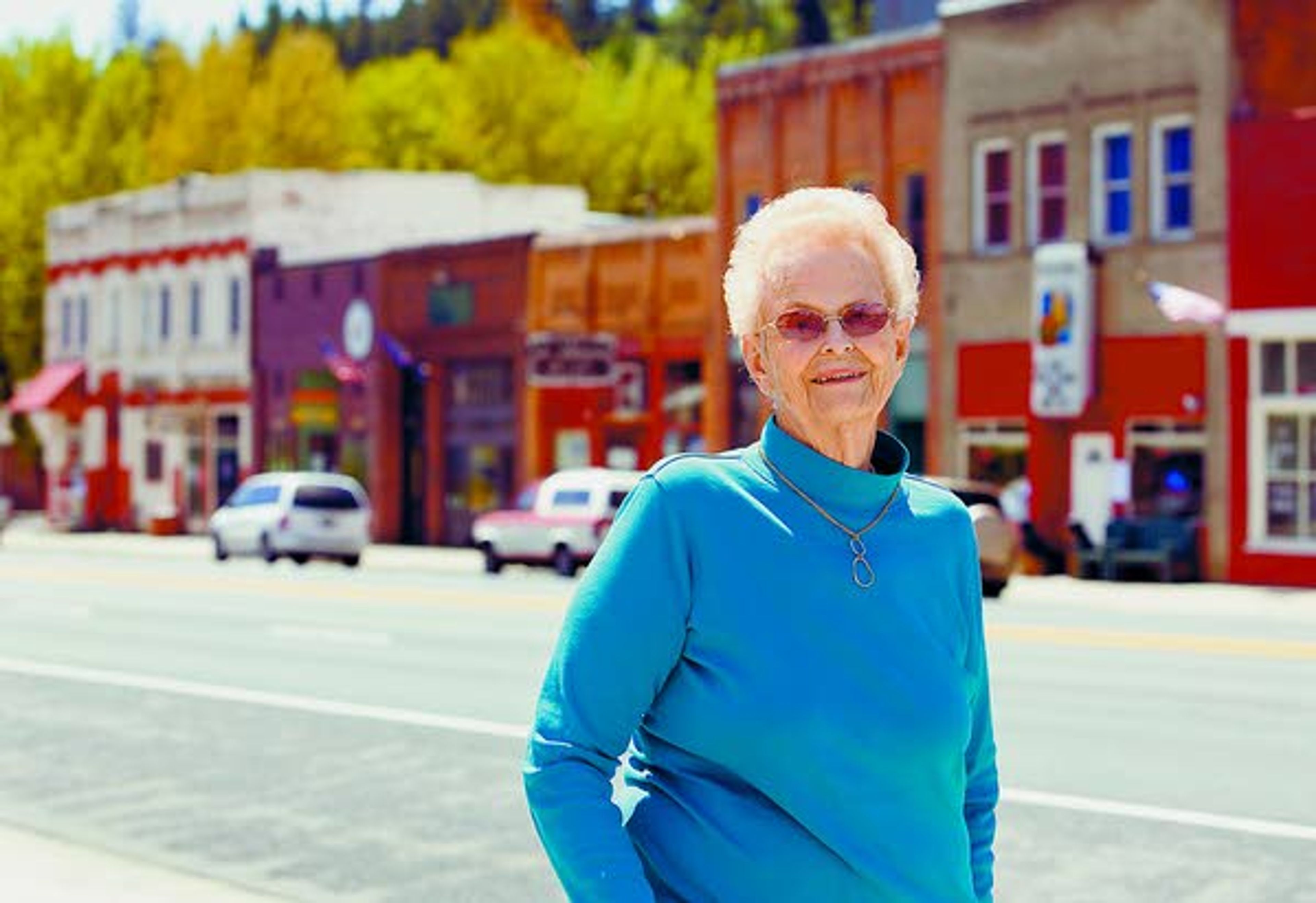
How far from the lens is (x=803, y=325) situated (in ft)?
11.4

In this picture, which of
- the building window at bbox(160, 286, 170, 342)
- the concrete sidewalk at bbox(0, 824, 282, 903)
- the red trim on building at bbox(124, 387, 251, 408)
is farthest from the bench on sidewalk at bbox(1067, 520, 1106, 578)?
the building window at bbox(160, 286, 170, 342)

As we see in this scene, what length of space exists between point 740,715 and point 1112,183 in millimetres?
33359

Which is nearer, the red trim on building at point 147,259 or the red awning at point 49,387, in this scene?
the red trim on building at point 147,259

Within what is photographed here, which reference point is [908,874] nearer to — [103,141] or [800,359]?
[800,359]

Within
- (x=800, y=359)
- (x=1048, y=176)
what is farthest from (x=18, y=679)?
(x=1048, y=176)

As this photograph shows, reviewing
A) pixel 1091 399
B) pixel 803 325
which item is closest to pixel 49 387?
pixel 1091 399

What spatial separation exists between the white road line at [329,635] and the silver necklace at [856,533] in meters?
17.1

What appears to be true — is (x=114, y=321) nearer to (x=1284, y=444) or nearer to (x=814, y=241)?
(x=1284, y=444)

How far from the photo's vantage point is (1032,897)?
346 inches

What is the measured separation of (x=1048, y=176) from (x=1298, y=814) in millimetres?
26901

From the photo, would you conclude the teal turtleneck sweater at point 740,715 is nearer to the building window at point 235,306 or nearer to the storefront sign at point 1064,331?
the storefront sign at point 1064,331

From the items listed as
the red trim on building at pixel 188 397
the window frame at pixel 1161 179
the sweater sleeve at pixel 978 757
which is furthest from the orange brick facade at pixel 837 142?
the sweater sleeve at pixel 978 757

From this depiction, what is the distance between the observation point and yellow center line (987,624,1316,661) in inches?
770

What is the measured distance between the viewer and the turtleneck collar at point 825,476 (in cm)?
340
